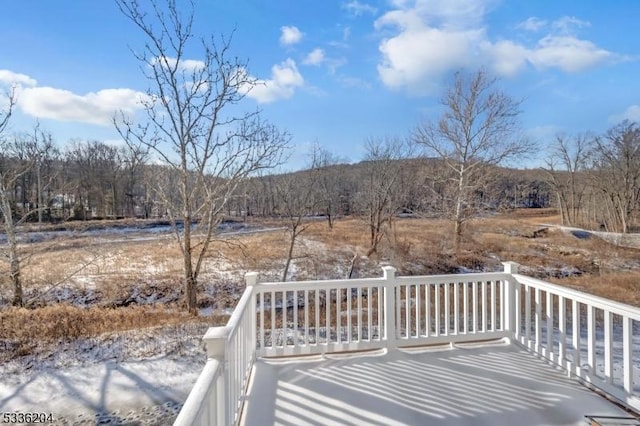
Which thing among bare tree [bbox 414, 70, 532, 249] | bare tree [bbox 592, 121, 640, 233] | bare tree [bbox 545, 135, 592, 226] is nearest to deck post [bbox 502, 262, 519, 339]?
bare tree [bbox 414, 70, 532, 249]

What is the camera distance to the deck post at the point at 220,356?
55.9 inches

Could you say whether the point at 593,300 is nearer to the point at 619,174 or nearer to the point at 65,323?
the point at 65,323

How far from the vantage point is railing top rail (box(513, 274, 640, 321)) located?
7.23 feet

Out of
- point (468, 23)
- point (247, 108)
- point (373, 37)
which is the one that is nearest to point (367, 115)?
point (373, 37)

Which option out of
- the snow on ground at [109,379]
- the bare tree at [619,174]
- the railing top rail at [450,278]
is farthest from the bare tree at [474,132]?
the bare tree at [619,174]

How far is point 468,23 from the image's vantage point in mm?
6598

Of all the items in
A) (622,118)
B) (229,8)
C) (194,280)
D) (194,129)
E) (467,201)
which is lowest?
(194,280)

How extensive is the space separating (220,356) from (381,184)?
1135 cm

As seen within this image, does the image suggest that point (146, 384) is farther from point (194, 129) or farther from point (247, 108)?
point (247, 108)

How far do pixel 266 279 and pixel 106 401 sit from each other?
6563mm

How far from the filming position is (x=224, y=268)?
1048 cm

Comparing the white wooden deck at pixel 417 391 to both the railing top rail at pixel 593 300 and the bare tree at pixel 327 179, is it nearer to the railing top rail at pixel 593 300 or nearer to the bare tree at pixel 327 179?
the railing top rail at pixel 593 300

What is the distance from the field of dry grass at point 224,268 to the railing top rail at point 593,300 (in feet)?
16.7

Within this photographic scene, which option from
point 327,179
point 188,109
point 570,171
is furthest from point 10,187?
point 570,171
